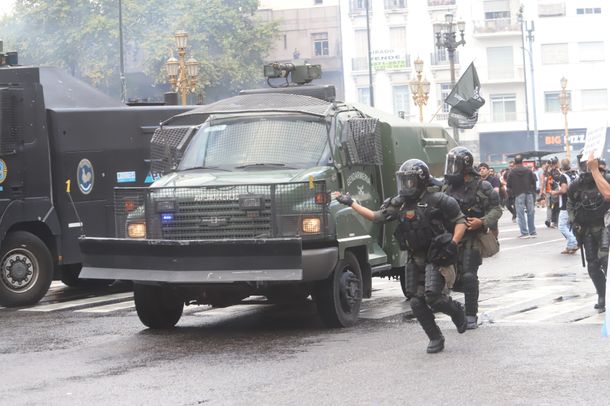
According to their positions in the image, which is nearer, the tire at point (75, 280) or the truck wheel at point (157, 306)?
the truck wheel at point (157, 306)

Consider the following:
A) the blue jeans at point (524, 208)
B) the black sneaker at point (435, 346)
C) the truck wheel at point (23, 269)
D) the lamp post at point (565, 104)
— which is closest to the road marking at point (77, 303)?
the truck wheel at point (23, 269)

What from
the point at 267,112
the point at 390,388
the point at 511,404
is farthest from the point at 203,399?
the point at 267,112

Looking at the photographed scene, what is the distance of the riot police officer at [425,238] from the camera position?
1055 centimetres

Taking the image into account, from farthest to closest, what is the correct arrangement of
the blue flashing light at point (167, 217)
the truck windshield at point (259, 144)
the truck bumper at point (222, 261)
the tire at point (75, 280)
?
the tire at point (75, 280), the truck windshield at point (259, 144), the blue flashing light at point (167, 217), the truck bumper at point (222, 261)

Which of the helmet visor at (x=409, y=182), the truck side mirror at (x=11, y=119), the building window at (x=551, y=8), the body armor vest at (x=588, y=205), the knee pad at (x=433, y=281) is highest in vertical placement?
the building window at (x=551, y=8)

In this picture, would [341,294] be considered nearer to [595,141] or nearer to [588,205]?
[588,205]

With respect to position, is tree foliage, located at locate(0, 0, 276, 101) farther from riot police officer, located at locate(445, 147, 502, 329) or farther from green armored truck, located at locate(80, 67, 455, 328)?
riot police officer, located at locate(445, 147, 502, 329)

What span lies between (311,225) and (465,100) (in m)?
19.2

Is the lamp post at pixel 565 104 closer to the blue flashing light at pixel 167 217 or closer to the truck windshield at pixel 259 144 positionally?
the truck windshield at pixel 259 144

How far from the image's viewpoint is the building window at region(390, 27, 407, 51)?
266 ft

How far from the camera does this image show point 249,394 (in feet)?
28.9

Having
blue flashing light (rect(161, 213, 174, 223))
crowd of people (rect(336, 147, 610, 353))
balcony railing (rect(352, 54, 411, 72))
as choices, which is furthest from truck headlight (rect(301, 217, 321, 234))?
balcony railing (rect(352, 54, 411, 72))

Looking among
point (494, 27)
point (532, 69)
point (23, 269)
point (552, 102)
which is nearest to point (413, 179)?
point (23, 269)

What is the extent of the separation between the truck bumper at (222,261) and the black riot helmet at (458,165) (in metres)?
1.31
